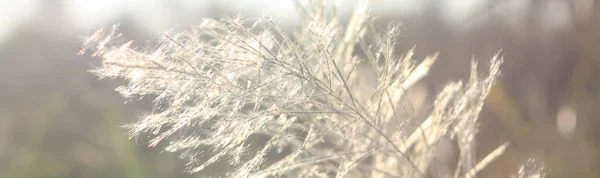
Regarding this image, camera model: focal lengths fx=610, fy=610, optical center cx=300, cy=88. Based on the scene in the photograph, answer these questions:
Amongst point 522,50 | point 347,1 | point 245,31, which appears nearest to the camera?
point 245,31

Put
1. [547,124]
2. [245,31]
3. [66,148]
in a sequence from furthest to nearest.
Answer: [66,148]
[547,124]
[245,31]

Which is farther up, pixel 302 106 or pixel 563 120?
pixel 302 106

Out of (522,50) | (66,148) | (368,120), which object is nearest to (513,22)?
(522,50)

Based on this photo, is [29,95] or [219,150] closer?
[219,150]

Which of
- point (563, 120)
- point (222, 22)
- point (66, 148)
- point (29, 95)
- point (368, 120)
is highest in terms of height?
point (29, 95)

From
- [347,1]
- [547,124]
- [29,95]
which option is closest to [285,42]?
[347,1]

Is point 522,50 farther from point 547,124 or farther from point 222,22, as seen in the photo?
point 222,22

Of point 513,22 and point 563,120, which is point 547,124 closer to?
point 563,120
